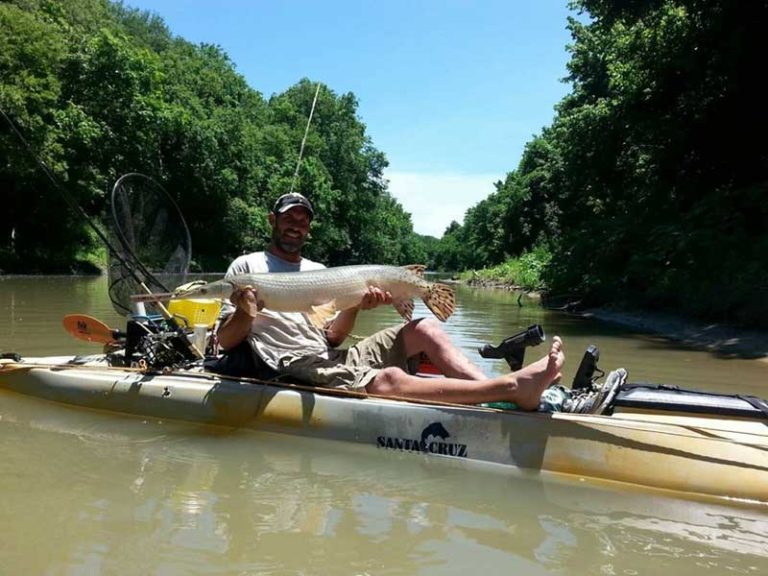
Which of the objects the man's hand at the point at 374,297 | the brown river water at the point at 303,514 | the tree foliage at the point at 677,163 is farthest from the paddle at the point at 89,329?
the tree foliage at the point at 677,163

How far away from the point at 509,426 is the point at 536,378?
1.19 feet

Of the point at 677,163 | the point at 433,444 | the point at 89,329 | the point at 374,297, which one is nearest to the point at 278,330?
the point at 374,297

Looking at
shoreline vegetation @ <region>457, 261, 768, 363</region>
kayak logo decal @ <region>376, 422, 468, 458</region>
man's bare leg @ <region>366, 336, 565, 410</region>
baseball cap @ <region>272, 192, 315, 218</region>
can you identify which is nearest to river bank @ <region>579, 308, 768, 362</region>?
shoreline vegetation @ <region>457, 261, 768, 363</region>

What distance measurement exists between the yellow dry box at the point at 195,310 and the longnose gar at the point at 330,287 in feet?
5.21

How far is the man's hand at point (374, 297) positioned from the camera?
4.65 meters

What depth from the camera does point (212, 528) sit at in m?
3.66

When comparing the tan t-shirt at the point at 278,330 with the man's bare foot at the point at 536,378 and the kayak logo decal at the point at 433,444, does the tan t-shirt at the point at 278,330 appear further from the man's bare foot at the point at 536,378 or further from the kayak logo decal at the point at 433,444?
the man's bare foot at the point at 536,378

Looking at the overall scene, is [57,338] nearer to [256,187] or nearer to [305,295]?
[305,295]

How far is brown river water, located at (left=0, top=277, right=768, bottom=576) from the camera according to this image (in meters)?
3.30

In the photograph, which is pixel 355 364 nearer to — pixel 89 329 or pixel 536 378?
pixel 536 378

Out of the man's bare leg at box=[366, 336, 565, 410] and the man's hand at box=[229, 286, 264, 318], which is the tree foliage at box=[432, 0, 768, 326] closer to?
the man's bare leg at box=[366, 336, 565, 410]

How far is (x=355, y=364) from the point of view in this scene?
5.26 metres

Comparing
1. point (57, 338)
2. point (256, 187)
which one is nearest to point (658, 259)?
point (57, 338)

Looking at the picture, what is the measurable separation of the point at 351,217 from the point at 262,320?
182 feet
